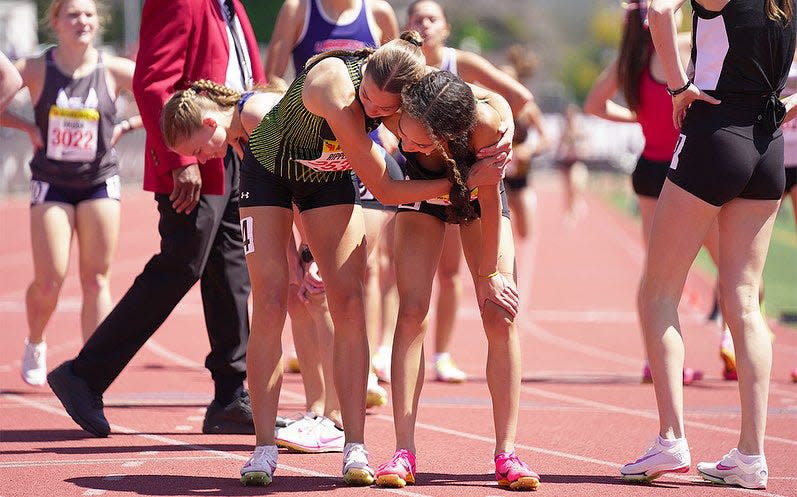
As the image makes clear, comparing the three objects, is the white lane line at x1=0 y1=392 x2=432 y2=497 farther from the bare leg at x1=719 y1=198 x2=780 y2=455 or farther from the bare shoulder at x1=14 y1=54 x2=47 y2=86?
the bare shoulder at x1=14 y1=54 x2=47 y2=86

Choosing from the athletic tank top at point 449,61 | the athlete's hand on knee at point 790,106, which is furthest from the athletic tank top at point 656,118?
the athlete's hand on knee at point 790,106

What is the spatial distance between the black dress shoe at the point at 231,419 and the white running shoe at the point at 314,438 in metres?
0.42

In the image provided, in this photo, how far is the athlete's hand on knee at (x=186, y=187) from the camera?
596 centimetres

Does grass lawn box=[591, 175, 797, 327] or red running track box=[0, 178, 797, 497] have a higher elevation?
red running track box=[0, 178, 797, 497]

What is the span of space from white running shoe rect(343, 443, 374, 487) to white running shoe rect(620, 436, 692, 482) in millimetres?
1131

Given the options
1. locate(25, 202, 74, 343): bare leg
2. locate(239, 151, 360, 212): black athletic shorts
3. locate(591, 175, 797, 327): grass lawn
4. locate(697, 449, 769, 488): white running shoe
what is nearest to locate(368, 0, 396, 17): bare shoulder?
locate(25, 202, 74, 343): bare leg

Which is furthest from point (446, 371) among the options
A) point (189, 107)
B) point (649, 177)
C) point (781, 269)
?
point (781, 269)

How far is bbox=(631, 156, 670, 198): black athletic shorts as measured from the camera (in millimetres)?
7406

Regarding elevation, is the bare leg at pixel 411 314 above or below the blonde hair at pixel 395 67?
A: below

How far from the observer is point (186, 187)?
5.98 metres

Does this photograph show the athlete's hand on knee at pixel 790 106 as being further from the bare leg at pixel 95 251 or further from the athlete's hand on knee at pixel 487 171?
the bare leg at pixel 95 251

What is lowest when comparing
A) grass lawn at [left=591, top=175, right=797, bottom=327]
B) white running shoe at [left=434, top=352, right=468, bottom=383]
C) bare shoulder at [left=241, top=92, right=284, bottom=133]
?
grass lawn at [left=591, top=175, right=797, bottom=327]

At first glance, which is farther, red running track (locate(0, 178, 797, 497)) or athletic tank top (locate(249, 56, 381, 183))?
red running track (locate(0, 178, 797, 497))

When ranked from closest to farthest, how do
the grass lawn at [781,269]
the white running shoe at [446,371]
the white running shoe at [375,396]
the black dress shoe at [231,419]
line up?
1. the black dress shoe at [231,419]
2. the white running shoe at [375,396]
3. the white running shoe at [446,371]
4. the grass lawn at [781,269]
